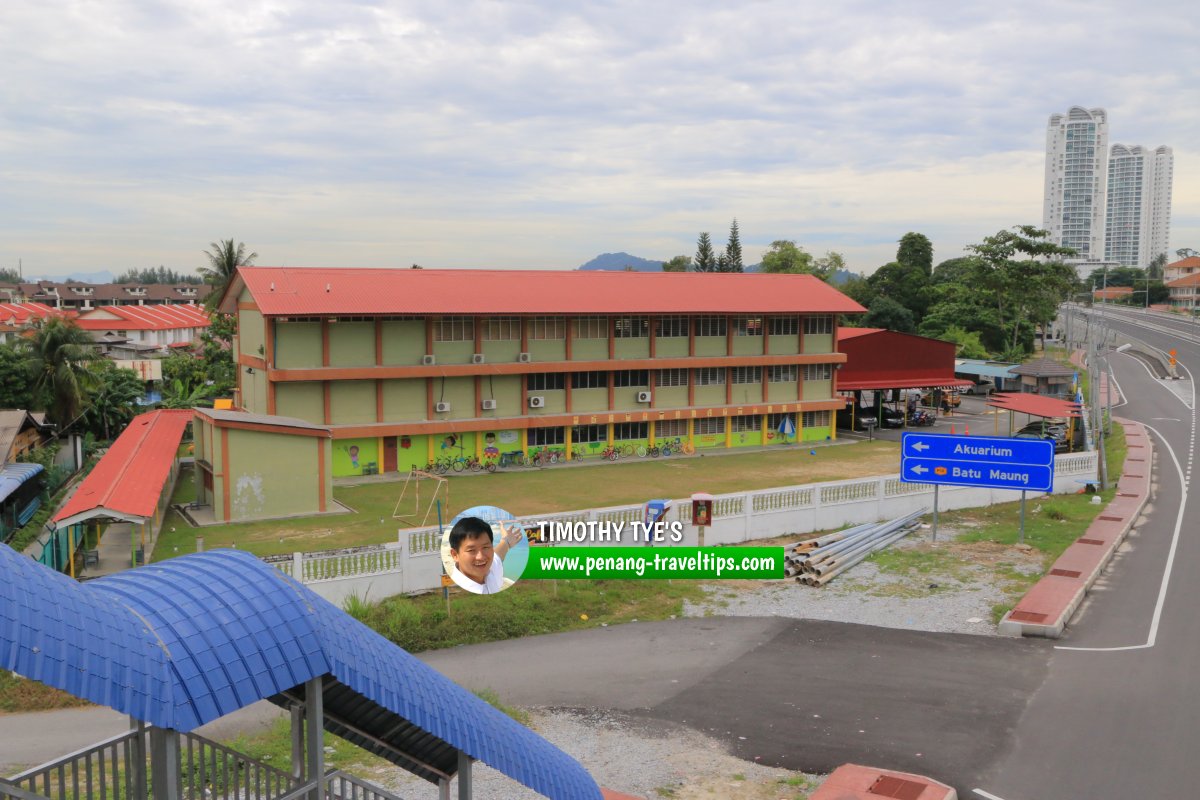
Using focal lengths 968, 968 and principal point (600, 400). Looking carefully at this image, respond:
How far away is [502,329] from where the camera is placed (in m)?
39.2

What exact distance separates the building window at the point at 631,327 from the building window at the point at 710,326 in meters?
2.67

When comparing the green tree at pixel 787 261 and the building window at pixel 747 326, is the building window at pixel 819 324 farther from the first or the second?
the green tree at pixel 787 261

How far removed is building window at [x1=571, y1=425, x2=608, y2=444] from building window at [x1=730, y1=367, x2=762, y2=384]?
22.7 feet

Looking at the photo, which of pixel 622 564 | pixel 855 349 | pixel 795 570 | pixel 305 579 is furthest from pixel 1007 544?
pixel 855 349

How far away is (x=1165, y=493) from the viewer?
3309 centimetres

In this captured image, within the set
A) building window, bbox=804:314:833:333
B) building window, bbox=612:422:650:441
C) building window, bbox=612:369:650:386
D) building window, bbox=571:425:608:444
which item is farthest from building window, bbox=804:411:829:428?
building window, bbox=571:425:608:444

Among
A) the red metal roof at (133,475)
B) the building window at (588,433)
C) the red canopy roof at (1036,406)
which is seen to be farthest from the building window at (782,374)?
the red metal roof at (133,475)

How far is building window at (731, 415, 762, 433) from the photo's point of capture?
1763 inches

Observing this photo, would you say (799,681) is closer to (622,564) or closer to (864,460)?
(622,564)

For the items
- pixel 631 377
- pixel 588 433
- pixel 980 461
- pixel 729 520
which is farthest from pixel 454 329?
pixel 980 461

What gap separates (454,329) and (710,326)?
12242mm

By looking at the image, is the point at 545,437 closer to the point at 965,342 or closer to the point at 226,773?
the point at 226,773

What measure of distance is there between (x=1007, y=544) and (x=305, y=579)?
17.5 meters

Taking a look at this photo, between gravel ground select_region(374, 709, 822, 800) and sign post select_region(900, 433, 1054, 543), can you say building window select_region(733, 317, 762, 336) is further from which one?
gravel ground select_region(374, 709, 822, 800)
